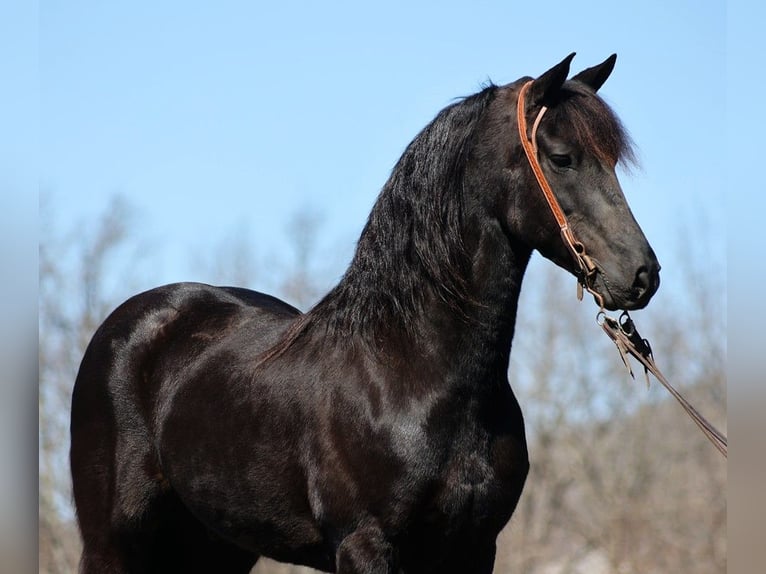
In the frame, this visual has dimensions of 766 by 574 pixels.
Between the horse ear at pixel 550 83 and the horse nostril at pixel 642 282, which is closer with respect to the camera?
the horse nostril at pixel 642 282

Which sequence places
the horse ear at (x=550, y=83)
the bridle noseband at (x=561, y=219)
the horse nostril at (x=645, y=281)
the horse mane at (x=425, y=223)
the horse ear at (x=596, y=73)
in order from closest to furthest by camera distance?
the horse nostril at (x=645, y=281)
the bridle noseband at (x=561, y=219)
the horse ear at (x=550, y=83)
the horse mane at (x=425, y=223)
the horse ear at (x=596, y=73)

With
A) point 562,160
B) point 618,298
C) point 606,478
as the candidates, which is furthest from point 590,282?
point 606,478

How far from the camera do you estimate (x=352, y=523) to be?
405 cm

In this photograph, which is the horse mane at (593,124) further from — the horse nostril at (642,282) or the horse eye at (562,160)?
the horse nostril at (642,282)

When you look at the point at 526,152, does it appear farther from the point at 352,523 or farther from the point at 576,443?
the point at 576,443

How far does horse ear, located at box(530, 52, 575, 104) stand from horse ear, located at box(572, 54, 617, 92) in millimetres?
276

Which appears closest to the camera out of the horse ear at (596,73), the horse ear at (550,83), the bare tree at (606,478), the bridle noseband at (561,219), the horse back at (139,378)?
the bridle noseband at (561,219)

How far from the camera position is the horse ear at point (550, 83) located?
12.9 ft

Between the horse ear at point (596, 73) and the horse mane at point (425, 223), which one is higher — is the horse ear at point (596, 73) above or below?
above

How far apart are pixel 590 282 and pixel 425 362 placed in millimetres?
718

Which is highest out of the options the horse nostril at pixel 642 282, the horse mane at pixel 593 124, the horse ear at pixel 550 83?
the horse ear at pixel 550 83

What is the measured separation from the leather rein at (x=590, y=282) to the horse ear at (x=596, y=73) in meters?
0.32

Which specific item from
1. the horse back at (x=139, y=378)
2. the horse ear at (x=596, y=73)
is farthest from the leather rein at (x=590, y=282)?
the horse back at (x=139, y=378)

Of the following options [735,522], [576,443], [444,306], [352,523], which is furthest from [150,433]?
[576,443]
